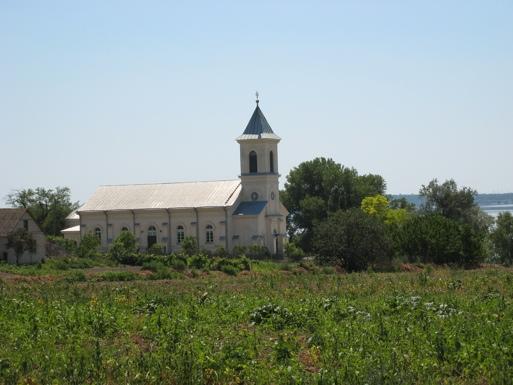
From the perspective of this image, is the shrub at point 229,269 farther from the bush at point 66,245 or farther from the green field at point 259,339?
the green field at point 259,339

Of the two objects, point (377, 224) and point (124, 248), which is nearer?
point (377, 224)

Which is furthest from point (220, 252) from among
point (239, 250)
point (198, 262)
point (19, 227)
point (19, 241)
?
point (198, 262)

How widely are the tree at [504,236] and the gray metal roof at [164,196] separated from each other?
938 inches

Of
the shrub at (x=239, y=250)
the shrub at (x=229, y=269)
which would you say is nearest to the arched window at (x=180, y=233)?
the shrub at (x=239, y=250)

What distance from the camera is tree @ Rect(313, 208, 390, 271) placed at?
55.2 metres

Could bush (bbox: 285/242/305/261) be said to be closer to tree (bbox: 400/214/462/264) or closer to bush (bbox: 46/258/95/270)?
tree (bbox: 400/214/462/264)

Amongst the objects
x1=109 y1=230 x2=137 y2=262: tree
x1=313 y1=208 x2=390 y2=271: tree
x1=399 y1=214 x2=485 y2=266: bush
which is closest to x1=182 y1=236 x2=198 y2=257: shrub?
x1=109 y1=230 x2=137 y2=262: tree

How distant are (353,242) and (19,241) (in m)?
22.6

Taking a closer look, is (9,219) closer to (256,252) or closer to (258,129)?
(256,252)

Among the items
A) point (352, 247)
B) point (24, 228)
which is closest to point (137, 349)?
point (352, 247)

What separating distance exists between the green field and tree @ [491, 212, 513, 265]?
193ft

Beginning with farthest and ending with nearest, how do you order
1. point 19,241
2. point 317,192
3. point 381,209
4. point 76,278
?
1. point 317,192
2. point 381,209
3. point 19,241
4. point 76,278

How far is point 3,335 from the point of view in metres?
21.7

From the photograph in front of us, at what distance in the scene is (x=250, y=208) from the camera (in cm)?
7794
